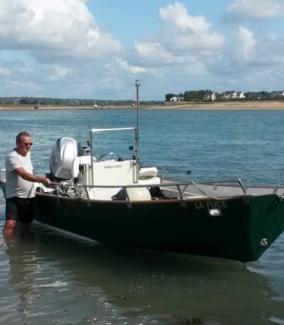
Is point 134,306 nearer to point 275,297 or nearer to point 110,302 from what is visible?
point 110,302

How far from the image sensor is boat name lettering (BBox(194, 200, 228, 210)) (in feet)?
32.0

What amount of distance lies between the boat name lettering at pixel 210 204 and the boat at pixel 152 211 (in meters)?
0.02

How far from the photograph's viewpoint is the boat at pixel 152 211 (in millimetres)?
9875

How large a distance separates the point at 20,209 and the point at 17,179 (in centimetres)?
74

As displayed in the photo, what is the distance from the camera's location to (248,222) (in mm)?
9797

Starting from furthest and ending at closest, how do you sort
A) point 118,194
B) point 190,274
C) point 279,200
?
point 118,194 < point 190,274 < point 279,200

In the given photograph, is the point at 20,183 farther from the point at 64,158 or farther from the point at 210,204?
the point at 210,204

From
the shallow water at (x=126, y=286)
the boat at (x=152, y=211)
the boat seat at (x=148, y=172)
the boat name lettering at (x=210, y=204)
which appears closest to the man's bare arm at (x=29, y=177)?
the boat at (x=152, y=211)

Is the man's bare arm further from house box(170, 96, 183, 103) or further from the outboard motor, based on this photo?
house box(170, 96, 183, 103)

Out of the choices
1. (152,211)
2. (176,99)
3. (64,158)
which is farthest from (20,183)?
(176,99)

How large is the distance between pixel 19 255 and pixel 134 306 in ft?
12.6

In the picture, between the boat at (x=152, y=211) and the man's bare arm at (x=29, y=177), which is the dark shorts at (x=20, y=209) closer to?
the boat at (x=152, y=211)

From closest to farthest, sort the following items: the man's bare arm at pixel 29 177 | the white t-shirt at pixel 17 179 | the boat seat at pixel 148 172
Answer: the man's bare arm at pixel 29 177
the white t-shirt at pixel 17 179
the boat seat at pixel 148 172

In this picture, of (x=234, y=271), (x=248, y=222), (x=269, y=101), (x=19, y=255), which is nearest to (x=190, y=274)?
(x=234, y=271)
